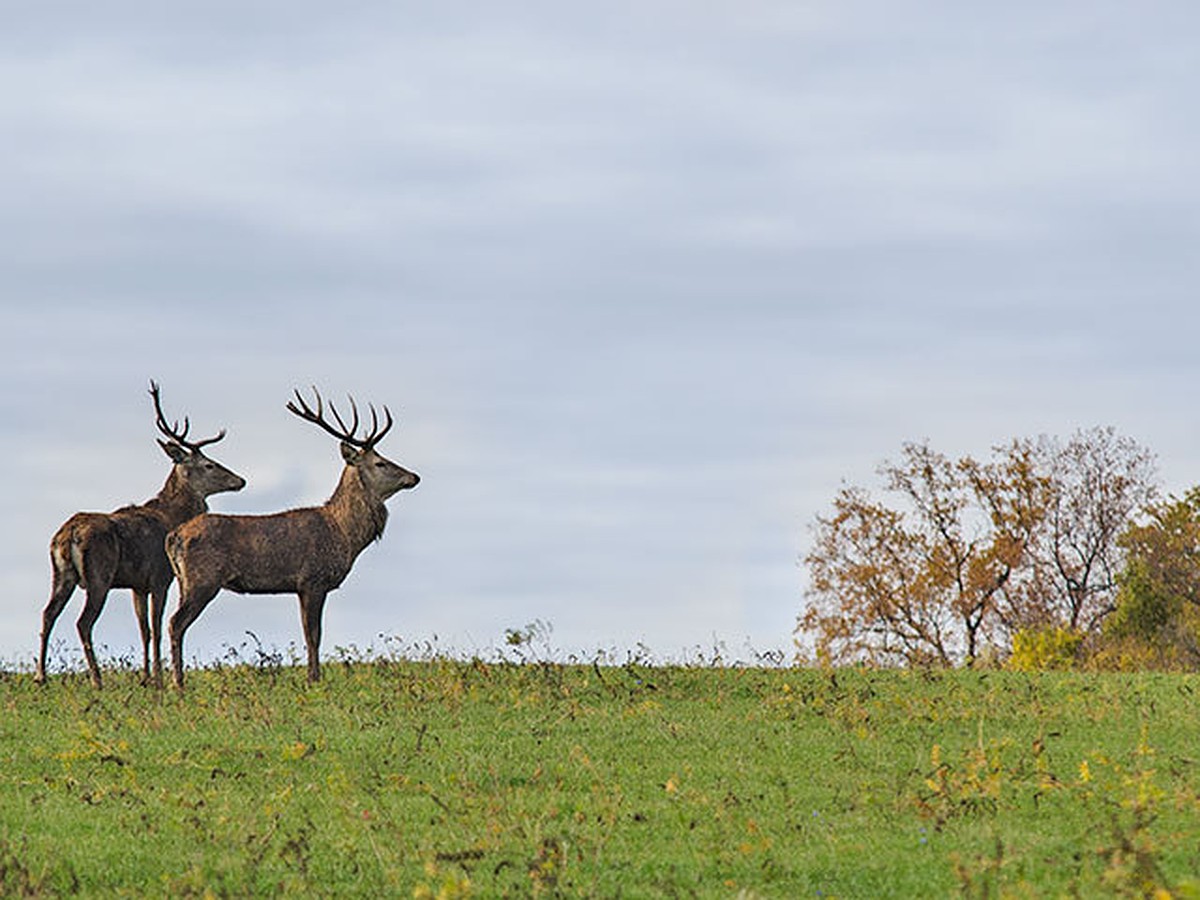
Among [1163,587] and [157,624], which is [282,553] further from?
[1163,587]

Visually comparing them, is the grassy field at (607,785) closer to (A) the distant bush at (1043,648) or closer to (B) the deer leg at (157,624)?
(B) the deer leg at (157,624)

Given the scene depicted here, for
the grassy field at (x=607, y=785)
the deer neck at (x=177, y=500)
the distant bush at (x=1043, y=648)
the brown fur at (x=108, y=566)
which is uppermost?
the deer neck at (x=177, y=500)

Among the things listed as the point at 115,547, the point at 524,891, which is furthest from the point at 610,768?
the point at 115,547

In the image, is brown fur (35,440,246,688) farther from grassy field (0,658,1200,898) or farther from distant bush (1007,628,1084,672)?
distant bush (1007,628,1084,672)

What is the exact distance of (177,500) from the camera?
84.8ft

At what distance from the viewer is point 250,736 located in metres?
17.7

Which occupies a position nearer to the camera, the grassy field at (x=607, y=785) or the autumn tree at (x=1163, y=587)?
the grassy field at (x=607, y=785)

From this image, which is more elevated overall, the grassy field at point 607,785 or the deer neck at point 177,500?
the deer neck at point 177,500

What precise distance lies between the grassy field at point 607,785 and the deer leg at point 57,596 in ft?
5.81

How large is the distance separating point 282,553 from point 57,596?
391cm

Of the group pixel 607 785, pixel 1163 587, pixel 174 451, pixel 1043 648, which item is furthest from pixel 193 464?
pixel 1163 587

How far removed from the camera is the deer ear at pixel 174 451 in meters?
25.9

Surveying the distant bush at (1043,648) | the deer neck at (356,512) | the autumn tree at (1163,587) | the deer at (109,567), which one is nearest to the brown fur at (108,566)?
the deer at (109,567)

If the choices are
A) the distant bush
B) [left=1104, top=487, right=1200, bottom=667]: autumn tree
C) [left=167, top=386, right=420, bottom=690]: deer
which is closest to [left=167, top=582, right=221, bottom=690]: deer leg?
[left=167, top=386, right=420, bottom=690]: deer
